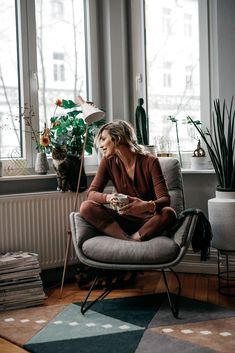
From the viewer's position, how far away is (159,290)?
357 cm

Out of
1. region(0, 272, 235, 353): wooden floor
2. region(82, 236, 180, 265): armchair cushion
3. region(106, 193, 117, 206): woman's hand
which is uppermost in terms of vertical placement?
region(106, 193, 117, 206): woman's hand

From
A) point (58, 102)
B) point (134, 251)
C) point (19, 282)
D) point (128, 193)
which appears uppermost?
point (58, 102)

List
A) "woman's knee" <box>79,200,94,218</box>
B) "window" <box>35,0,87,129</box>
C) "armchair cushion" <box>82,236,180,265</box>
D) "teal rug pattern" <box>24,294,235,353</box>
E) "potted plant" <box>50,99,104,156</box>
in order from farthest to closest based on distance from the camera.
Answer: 1. "window" <box>35,0,87,129</box>
2. "potted plant" <box>50,99,104,156</box>
3. "woman's knee" <box>79,200,94,218</box>
4. "armchair cushion" <box>82,236,180,265</box>
5. "teal rug pattern" <box>24,294,235,353</box>

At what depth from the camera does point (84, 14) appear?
14.1 feet

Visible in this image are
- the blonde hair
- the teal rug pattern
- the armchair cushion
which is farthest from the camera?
the blonde hair

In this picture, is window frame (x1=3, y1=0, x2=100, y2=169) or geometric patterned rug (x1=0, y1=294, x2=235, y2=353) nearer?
geometric patterned rug (x1=0, y1=294, x2=235, y2=353)

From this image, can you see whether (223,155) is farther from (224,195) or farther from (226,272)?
(226,272)

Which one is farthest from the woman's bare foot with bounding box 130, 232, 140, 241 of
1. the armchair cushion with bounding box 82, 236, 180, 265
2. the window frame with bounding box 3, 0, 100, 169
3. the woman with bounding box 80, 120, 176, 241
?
the window frame with bounding box 3, 0, 100, 169

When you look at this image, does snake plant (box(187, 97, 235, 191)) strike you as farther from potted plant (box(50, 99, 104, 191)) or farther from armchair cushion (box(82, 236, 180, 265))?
potted plant (box(50, 99, 104, 191))

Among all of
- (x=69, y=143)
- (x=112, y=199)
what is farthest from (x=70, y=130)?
(x=112, y=199)

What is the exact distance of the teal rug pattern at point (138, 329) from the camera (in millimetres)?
2529

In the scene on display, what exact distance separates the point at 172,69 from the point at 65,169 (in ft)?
4.18

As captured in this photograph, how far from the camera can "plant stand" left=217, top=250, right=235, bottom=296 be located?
3.53 m

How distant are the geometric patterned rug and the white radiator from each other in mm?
552
